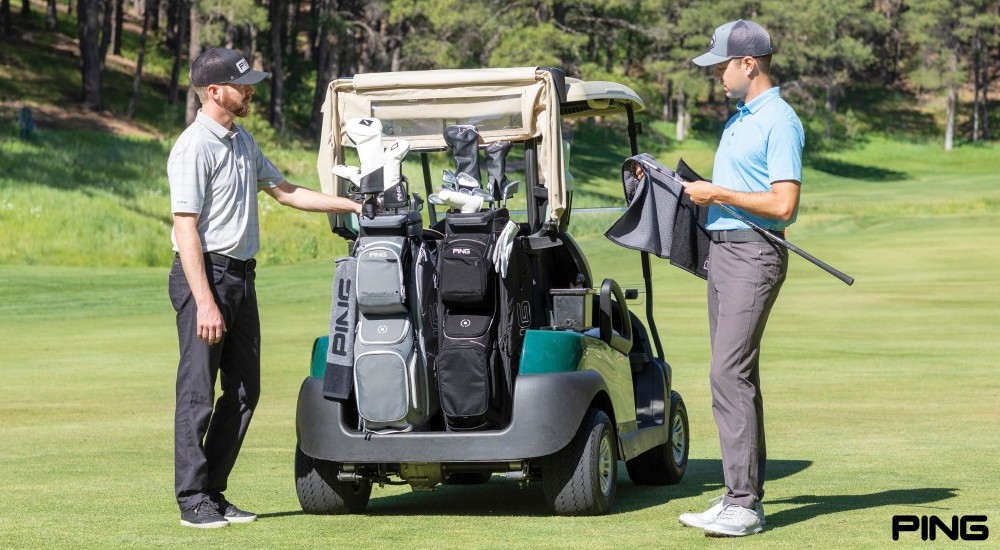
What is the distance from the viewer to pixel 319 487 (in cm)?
707

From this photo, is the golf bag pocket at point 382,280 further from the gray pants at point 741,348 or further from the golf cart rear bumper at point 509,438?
the gray pants at point 741,348

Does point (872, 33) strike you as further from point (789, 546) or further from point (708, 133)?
point (789, 546)

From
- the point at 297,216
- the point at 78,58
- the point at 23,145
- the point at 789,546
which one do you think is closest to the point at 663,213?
the point at 789,546

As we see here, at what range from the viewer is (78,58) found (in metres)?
60.8

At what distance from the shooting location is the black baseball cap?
6.85 m

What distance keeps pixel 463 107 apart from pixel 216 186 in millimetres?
1265

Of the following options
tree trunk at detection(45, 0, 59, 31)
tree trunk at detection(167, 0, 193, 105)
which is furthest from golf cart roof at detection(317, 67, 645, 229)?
tree trunk at detection(45, 0, 59, 31)

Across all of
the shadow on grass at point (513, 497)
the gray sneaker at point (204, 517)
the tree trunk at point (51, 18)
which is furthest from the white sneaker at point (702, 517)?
the tree trunk at point (51, 18)

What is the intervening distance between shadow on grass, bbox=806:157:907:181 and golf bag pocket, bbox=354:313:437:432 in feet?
210

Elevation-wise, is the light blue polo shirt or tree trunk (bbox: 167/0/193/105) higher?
tree trunk (bbox: 167/0/193/105)

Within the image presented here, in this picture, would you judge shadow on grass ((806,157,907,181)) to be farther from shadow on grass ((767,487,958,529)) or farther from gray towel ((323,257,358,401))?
gray towel ((323,257,358,401))

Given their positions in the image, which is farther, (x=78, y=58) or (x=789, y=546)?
(x=78, y=58)

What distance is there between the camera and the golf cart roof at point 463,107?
23.6 feet

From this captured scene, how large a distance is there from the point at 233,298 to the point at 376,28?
2331 inches
